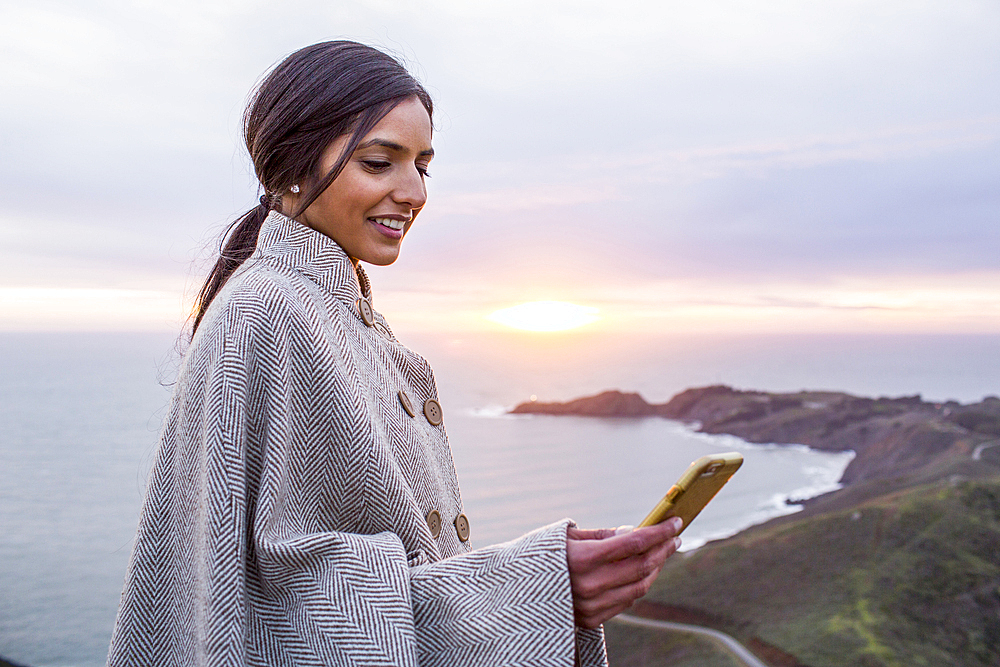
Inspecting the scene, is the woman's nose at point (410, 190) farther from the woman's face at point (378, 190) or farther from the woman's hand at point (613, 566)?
the woman's hand at point (613, 566)

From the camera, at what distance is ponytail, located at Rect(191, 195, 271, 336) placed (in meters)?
2.23

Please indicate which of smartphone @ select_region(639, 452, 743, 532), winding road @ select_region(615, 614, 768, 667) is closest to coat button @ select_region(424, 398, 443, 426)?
smartphone @ select_region(639, 452, 743, 532)

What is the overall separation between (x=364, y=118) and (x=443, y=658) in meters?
1.41

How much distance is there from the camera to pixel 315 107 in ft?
6.44

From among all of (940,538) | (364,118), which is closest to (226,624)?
(364,118)

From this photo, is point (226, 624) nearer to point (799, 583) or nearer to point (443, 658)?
point (443, 658)

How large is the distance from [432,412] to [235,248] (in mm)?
864

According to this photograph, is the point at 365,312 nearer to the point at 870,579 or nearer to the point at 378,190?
the point at 378,190

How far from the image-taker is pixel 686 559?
134 feet

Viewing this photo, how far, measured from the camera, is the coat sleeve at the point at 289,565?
4.85 feet

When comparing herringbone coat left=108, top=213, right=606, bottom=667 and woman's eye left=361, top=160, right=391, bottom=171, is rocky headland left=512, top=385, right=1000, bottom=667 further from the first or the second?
woman's eye left=361, top=160, right=391, bottom=171

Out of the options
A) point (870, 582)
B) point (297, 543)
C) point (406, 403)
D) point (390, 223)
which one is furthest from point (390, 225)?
point (870, 582)

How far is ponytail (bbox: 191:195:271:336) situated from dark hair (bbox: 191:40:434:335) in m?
0.07

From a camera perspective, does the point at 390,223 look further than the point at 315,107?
Yes
